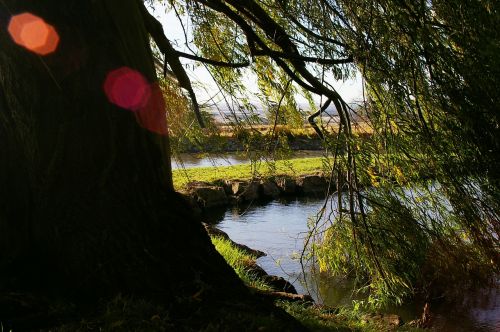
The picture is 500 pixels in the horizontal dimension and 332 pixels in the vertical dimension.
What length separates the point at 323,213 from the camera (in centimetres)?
418

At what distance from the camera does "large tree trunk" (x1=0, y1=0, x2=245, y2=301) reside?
8.96 feet

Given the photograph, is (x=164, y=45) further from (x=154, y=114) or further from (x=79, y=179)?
(x=79, y=179)

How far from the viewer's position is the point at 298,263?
8867 mm

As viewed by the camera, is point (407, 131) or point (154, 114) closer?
point (154, 114)

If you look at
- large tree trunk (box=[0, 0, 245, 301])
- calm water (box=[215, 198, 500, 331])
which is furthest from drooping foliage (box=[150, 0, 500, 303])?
large tree trunk (box=[0, 0, 245, 301])

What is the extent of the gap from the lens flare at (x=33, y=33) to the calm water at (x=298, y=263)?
102 inches

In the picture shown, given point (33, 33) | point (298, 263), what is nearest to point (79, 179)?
point (33, 33)

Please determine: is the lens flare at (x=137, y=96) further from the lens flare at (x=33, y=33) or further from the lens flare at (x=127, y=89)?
the lens flare at (x=33, y=33)

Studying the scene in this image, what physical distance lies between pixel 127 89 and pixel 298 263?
650 cm

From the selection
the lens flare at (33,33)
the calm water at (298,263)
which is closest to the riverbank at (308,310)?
the calm water at (298,263)

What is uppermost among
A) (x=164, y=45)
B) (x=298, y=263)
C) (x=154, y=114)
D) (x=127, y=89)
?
(x=164, y=45)

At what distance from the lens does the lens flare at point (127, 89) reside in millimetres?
2805

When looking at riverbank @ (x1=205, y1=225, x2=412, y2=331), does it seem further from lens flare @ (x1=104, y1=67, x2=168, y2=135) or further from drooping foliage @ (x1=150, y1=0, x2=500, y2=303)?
lens flare @ (x1=104, y1=67, x2=168, y2=135)

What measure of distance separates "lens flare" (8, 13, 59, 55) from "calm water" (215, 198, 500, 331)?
259cm
